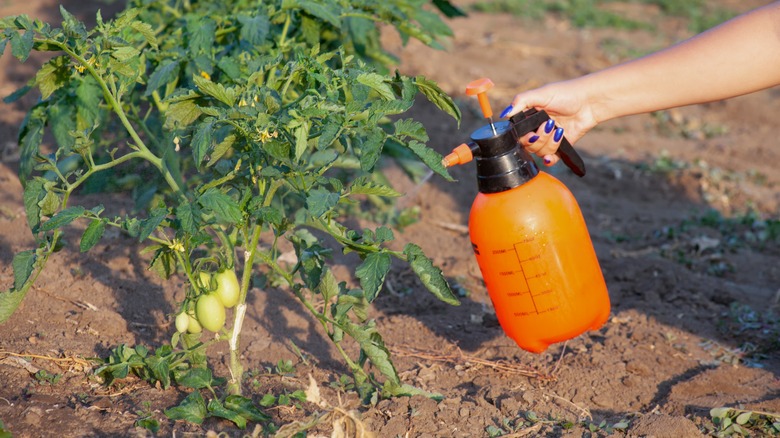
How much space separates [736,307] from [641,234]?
91cm

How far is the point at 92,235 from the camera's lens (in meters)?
2.08

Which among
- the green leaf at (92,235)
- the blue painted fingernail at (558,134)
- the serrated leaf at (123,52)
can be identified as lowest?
the blue painted fingernail at (558,134)

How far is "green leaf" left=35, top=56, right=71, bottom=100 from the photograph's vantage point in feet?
7.89

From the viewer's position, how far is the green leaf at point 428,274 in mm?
2062

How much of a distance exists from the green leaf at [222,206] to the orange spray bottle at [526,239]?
551 mm

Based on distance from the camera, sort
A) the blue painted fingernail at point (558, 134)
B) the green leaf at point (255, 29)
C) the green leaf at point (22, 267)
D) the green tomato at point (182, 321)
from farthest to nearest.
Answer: the green leaf at point (255, 29) → the blue painted fingernail at point (558, 134) → the green tomato at point (182, 321) → the green leaf at point (22, 267)

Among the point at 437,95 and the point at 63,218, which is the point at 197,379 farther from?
the point at 437,95

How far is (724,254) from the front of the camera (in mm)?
3975

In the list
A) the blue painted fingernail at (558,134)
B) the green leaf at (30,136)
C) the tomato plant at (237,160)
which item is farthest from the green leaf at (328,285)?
the green leaf at (30,136)

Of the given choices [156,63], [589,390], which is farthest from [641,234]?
[156,63]

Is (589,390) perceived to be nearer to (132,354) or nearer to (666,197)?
(132,354)

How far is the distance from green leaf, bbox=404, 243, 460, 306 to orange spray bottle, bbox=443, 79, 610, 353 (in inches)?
10.6

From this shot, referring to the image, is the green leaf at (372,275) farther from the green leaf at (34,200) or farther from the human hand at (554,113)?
the green leaf at (34,200)

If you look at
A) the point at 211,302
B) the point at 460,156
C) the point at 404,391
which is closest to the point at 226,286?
the point at 211,302
